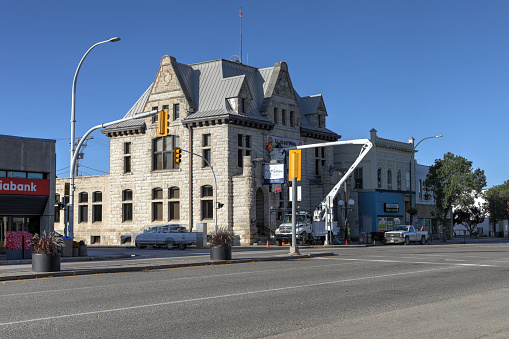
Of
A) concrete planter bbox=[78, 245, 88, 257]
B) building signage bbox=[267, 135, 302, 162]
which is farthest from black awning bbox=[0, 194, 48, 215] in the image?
building signage bbox=[267, 135, 302, 162]

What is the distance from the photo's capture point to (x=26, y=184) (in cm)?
2950

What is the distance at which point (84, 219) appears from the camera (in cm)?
5781

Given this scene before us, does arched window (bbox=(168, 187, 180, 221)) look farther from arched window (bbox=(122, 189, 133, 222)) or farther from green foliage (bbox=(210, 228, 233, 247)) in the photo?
green foliage (bbox=(210, 228, 233, 247))

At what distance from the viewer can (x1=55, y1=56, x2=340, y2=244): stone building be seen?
48.3m

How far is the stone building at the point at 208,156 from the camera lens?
48312 millimetres

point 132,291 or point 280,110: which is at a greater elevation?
point 280,110

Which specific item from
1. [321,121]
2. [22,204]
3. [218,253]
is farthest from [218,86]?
[218,253]

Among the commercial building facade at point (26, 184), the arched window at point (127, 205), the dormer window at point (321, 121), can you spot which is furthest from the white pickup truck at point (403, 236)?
the commercial building facade at point (26, 184)

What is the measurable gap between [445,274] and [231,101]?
3356 centimetres

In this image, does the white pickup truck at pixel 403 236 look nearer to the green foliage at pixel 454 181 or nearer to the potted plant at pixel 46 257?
the green foliage at pixel 454 181

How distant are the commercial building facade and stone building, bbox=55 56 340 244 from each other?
54.6 feet

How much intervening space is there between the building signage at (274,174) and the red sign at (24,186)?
20761 mm

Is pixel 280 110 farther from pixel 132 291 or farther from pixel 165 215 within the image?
pixel 132 291

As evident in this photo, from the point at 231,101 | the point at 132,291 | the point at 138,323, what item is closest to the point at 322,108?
the point at 231,101
